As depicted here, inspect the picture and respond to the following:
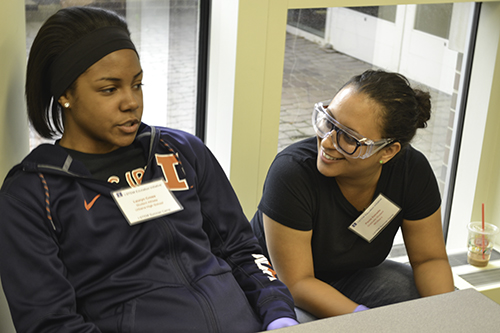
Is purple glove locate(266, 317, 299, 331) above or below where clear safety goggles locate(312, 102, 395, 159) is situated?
below

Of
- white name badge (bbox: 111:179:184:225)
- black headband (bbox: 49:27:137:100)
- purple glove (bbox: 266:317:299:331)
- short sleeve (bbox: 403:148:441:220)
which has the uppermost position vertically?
black headband (bbox: 49:27:137:100)

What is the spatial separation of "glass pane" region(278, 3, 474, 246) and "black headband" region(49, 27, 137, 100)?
1.19 meters

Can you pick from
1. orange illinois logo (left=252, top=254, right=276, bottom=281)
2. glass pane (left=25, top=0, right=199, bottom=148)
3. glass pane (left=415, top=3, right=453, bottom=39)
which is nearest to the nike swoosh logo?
orange illinois logo (left=252, top=254, right=276, bottom=281)

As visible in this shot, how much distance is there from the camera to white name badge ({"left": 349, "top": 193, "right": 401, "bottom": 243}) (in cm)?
188

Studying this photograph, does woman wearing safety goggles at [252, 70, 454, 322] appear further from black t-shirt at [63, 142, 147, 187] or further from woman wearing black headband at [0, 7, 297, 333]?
black t-shirt at [63, 142, 147, 187]

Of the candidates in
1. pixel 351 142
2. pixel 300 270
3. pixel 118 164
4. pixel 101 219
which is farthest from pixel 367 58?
pixel 101 219

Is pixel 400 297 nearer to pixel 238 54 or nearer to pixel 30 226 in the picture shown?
pixel 238 54

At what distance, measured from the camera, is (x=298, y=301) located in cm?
179

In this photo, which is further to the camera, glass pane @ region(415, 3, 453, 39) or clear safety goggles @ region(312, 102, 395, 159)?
glass pane @ region(415, 3, 453, 39)

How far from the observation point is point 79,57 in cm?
135

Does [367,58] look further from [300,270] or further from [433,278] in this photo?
[300,270]

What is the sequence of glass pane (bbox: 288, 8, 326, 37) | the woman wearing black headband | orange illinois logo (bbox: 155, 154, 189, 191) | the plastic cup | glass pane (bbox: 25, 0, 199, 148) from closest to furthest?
the woman wearing black headband < orange illinois logo (bbox: 155, 154, 189, 191) < glass pane (bbox: 25, 0, 199, 148) < glass pane (bbox: 288, 8, 326, 37) < the plastic cup

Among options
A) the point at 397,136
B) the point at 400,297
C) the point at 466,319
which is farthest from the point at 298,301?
the point at 466,319

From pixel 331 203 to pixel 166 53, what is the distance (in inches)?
39.6
